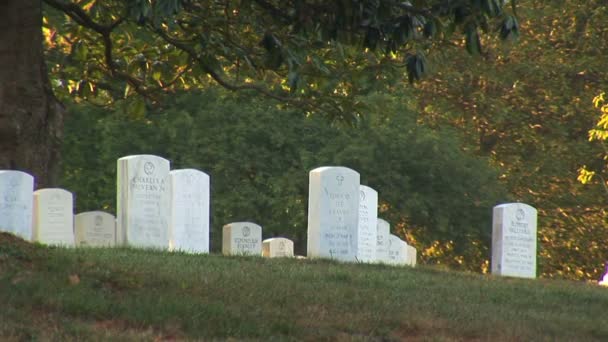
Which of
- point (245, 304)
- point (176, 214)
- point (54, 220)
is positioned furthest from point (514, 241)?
point (245, 304)

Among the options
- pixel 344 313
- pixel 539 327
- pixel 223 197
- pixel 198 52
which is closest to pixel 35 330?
pixel 344 313

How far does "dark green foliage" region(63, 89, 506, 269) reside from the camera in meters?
35.9

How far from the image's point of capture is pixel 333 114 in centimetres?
1666

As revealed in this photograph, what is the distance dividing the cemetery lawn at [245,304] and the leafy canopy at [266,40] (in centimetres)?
214

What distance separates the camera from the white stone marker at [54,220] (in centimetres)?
1984

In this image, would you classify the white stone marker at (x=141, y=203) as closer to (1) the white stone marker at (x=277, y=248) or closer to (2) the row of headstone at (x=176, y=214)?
(2) the row of headstone at (x=176, y=214)

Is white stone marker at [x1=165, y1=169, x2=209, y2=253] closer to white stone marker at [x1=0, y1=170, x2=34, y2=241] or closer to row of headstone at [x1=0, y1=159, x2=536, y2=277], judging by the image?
row of headstone at [x1=0, y1=159, x2=536, y2=277]

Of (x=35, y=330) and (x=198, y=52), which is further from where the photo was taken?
(x=198, y=52)

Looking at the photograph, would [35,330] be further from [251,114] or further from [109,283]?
[251,114]

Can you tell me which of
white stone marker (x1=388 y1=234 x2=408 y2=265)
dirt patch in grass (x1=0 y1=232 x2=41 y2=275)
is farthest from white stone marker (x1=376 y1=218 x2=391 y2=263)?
dirt patch in grass (x1=0 y1=232 x2=41 y2=275)

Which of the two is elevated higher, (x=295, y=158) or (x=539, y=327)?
(x=295, y=158)

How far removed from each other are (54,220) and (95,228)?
9.79 feet

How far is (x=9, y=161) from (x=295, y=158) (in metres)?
23.3

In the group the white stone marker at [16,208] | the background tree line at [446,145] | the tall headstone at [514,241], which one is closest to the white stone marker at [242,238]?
the tall headstone at [514,241]
